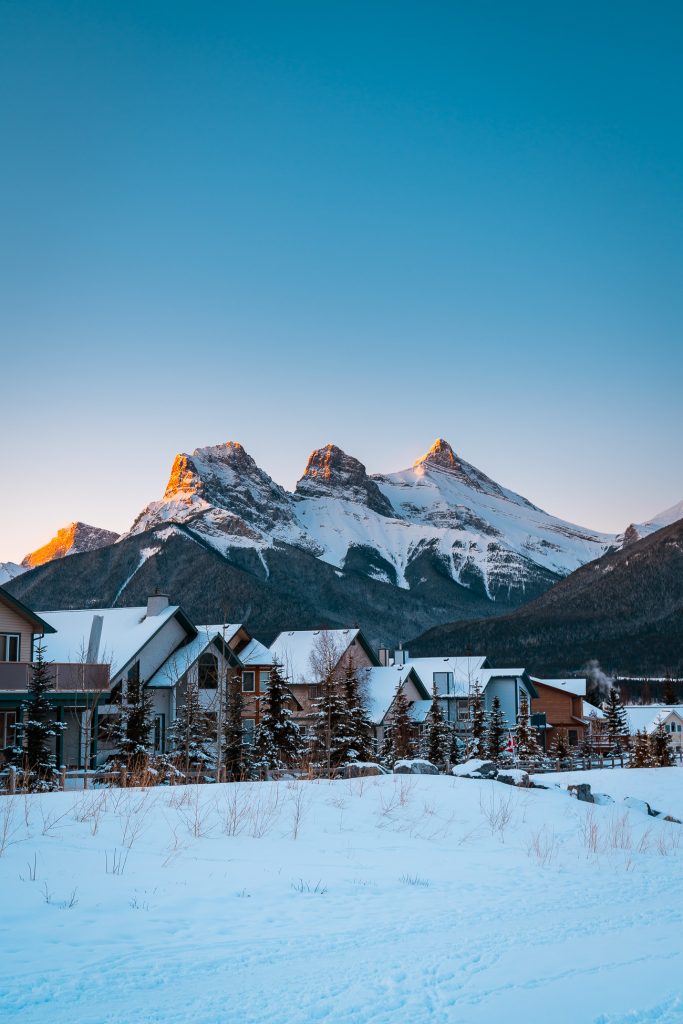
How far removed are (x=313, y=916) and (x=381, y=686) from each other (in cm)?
5301

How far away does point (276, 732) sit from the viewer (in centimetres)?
3894

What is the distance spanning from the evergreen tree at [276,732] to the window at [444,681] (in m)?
28.1

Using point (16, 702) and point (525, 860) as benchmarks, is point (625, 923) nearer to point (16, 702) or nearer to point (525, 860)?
point (525, 860)

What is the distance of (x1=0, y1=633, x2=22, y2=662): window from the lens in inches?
1359

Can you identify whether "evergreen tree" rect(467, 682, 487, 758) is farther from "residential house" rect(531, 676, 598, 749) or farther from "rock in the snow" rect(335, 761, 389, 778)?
"rock in the snow" rect(335, 761, 389, 778)

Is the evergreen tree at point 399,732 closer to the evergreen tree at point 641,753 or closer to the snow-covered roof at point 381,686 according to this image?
the snow-covered roof at point 381,686

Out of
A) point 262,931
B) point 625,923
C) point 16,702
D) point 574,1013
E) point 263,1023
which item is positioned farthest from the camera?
point 16,702

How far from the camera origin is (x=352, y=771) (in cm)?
1841

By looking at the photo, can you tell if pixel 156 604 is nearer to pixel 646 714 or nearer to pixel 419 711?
pixel 419 711

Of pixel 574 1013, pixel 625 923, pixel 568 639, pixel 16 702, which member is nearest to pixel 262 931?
pixel 574 1013

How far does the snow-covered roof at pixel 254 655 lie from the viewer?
5134cm

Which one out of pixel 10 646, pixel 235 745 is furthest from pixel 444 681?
pixel 10 646

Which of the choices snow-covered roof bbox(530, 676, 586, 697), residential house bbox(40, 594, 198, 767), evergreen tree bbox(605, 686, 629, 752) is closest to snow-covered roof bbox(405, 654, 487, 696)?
evergreen tree bbox(605, 686, 629, 752)

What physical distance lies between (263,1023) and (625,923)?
4655mm
